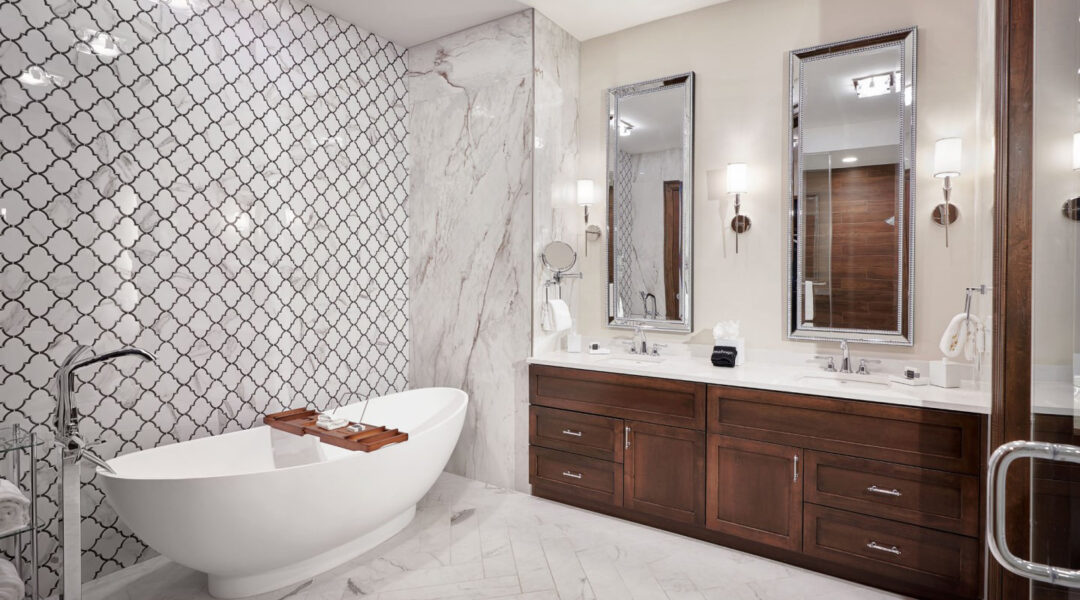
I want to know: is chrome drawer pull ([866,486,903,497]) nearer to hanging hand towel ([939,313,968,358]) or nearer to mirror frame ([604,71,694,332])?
hanging hand towel ([939,313,968,358])

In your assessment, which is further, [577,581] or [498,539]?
[498,539]

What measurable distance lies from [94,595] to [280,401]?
1.12 metres

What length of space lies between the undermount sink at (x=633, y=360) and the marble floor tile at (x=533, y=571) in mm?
851

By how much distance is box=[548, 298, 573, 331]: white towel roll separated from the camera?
11.0 ft

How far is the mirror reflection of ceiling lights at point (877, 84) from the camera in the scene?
2701mm

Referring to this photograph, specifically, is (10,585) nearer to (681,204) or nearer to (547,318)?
(547,318)

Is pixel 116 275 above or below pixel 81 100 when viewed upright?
below

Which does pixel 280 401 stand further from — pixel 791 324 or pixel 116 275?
pixel 791 324

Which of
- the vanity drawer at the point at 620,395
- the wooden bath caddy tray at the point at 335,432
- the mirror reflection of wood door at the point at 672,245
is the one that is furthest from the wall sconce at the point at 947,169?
the wooden bath caddy tray at the point at 335,432

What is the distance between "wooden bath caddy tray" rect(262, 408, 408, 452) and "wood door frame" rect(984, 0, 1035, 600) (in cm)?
215

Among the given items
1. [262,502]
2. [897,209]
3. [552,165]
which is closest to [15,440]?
[262,502]

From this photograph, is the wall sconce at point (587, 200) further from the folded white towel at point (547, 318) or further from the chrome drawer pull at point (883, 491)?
the chrome drawer pull at point (883, 491)

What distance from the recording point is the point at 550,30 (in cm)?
341

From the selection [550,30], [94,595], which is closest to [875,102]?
[550,30]
